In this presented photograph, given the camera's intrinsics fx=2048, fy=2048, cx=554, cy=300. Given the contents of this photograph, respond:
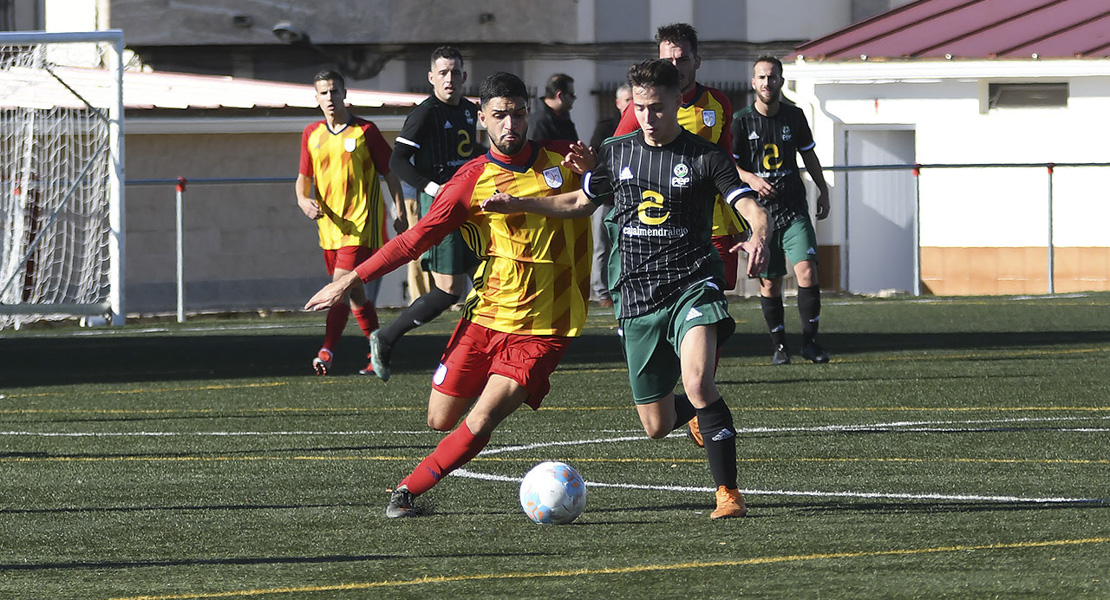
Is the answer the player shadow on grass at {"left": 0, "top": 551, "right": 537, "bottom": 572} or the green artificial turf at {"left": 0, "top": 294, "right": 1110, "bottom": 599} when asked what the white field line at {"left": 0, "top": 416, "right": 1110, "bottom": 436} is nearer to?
the green artificial turf at {"left": 0, "top": 294, "right": 1110, "bottom": 599}

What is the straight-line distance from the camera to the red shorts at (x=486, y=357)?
7.88 metres

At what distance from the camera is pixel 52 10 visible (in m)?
35.1

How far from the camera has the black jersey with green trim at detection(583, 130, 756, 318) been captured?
7.82 meters

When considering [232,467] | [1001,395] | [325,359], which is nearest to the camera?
[232,467]

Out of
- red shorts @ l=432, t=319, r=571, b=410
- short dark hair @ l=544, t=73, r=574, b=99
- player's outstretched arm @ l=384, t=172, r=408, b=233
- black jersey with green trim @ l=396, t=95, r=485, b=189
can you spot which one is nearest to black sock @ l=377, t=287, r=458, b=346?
player's outstretched arm @ l=384, t=172, r=408, b=233

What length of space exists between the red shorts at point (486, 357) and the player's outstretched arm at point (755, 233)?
92 centimetres

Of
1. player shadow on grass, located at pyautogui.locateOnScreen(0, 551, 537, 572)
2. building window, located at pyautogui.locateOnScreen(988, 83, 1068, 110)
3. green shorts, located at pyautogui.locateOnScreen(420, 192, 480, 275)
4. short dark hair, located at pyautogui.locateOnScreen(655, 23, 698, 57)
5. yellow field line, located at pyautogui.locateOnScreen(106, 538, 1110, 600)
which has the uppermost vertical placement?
building window, located at pyautogui.locateOnScreen(988, 83, 1068, 110)

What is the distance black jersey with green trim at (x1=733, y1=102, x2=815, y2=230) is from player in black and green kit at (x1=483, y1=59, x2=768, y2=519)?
5.29m

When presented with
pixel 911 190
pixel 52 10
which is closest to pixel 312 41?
pixel 52 10

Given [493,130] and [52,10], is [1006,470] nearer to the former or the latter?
[493,130]

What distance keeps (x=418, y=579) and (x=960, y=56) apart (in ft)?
79.0

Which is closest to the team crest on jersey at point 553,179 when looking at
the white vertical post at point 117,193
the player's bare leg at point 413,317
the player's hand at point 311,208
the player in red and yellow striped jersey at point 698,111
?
the player in red and yellow striped jersey at point 698,111

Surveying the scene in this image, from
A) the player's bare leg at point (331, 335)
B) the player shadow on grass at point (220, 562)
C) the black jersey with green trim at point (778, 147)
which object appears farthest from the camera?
the player's bare leg at point (331, 335)

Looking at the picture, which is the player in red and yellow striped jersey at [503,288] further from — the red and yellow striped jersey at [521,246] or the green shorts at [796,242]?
the green shorts at [796,242]
